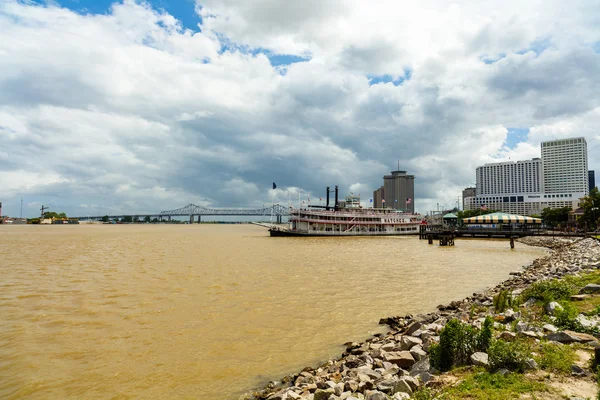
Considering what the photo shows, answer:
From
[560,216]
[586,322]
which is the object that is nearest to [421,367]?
[586,322]

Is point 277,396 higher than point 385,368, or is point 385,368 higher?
point 385,368

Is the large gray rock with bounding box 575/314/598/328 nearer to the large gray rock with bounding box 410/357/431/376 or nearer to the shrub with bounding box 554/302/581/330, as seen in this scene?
the shrub with bounding box 554/302/581/330

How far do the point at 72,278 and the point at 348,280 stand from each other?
18758mm

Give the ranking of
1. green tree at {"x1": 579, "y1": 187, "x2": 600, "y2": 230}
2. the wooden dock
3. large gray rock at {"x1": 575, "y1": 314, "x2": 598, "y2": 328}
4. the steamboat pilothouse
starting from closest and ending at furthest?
large gray rock at {"x1": 575, "y1": 314, "x2": 598, "y2": 328}
the wooden dock
green tree at {"x1": 579, "y1": 187, "x2": 600, "y2": 230}
the steamboat pilothouse

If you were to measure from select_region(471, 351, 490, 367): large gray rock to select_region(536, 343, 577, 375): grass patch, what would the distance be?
88 cm

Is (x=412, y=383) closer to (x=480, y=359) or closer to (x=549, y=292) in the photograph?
(x=480, y=359)

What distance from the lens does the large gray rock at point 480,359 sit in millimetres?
6760

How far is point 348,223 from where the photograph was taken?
9212 centimetres

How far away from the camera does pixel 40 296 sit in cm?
1811

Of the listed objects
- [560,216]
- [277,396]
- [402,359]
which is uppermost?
[560,216]

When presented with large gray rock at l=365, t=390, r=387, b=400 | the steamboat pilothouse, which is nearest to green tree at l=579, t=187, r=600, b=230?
the steamboat pilothouse

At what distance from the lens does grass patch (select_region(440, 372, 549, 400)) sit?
220 inches

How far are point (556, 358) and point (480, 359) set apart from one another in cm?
134

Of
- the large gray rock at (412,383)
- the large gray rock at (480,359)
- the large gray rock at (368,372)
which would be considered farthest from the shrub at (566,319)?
the large gray rock at (368,372)
